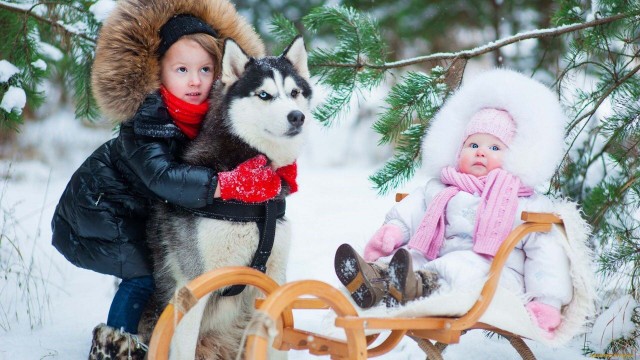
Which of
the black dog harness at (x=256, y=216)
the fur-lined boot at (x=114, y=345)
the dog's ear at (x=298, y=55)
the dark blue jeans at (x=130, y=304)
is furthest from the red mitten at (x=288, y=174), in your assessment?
the fur-lined boot at (x=114, y=345)

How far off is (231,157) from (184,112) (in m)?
0.34

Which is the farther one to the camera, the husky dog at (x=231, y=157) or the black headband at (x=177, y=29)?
the black headband at (x=177, y=29)

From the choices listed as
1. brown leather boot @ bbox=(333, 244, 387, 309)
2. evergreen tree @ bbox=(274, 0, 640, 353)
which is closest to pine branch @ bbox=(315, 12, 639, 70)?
evergreen tree @ bbox=(274, 0, 640, 353)

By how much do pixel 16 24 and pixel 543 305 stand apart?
3.01 meters

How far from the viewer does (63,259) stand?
16.1 feet

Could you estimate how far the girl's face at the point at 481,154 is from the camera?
260 cm

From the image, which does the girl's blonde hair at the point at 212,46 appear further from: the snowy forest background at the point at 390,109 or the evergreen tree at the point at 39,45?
the evergreen tree at the point at 39,45

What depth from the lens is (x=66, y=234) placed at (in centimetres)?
284

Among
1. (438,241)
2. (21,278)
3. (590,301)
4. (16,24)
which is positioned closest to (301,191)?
(21,278)

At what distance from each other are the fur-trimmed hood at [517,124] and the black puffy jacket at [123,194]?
983 millimetres

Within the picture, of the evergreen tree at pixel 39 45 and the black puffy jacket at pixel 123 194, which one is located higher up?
the evergreen tree at pixel 39 45

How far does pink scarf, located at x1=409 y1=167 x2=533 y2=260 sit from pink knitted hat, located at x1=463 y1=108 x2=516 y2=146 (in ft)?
0.52

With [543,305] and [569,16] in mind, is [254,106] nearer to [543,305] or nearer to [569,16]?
[543,305]

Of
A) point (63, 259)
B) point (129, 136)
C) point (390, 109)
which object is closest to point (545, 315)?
point (390, 109)
